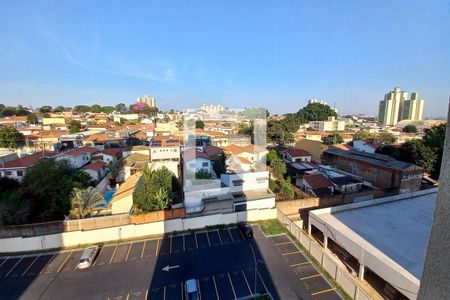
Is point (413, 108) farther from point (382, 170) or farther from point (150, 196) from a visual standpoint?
point (150, 196)

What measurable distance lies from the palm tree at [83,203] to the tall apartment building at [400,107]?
374 ft

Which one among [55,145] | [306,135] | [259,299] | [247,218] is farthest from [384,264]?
[55,145]

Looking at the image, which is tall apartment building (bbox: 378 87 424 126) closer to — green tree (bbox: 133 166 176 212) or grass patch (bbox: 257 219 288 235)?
grass patch (bbox: 257 219 288 235)

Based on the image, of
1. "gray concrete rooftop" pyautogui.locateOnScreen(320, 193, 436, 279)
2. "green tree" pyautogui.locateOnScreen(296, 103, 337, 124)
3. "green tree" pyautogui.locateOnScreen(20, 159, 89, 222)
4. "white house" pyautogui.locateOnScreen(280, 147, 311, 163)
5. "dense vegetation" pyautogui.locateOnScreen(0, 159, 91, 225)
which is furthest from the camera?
"green tree" pyautogui.locateOnScreen(296, 103, 337, 124)

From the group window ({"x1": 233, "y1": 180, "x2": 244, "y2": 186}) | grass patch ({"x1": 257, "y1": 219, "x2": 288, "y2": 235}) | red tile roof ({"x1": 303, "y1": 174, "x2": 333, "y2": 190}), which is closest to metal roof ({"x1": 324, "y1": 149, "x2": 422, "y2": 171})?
red tile roof ({"x1": 303, "y1": 174, "x2": 333, "y2": 190})

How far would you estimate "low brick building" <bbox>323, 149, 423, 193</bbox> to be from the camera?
64.9 ft

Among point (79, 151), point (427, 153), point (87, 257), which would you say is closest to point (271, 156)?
point (427, 153)

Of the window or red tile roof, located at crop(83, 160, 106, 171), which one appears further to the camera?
red tile roof, located at crop(83, 160, 106, 171)

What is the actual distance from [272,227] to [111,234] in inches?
385

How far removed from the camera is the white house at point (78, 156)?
74.7 feet

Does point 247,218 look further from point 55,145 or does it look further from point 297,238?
point 55,145

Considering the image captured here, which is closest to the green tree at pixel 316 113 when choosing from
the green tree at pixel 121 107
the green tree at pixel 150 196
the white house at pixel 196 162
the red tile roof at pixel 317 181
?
the red tile roof at pixel 317 181

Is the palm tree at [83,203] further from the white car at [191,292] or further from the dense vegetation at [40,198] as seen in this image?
the white car at [191,292]

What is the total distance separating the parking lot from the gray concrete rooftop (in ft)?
11.4
